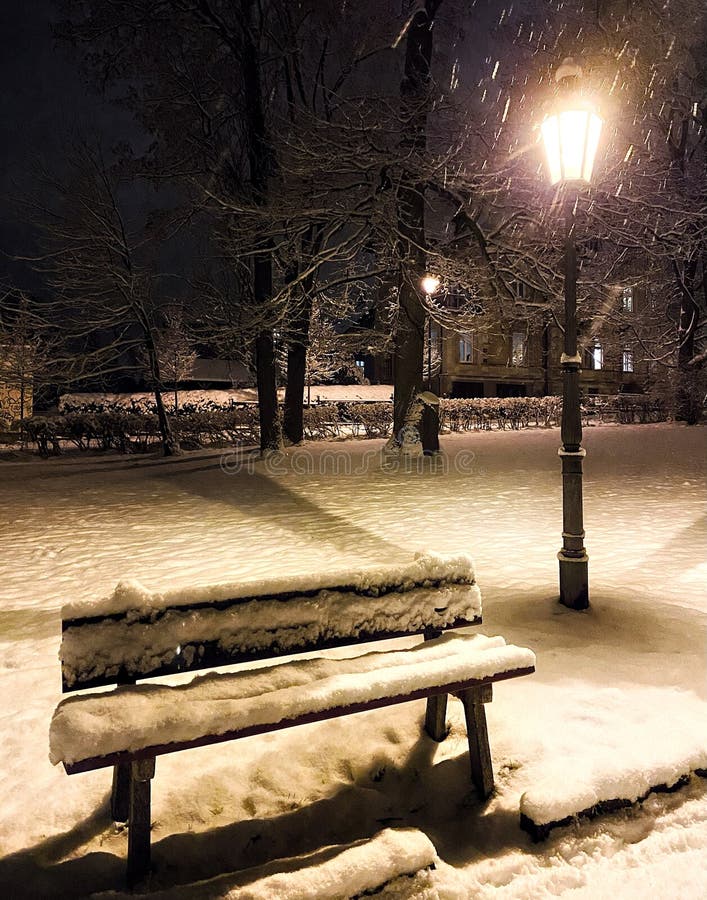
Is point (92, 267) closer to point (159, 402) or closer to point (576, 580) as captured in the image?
point (159, 402)

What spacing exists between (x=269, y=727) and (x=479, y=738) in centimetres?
→ 100

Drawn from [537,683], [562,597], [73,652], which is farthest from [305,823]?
[562,597]

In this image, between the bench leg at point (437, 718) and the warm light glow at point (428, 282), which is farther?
the warm light glow at point (428, 282)

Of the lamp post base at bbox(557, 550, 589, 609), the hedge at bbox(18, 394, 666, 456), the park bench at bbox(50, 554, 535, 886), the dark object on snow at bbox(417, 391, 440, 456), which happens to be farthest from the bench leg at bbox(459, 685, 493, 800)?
the hedge at bbox(18, 394, 666, 456)

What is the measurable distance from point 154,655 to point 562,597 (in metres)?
3.57

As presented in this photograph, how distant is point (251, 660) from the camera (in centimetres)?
264

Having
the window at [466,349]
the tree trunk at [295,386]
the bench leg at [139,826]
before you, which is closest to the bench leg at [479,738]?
the bench leg at [139,826]

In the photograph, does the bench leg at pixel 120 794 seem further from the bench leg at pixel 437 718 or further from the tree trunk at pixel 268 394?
the tree trunk at pixel 268 394

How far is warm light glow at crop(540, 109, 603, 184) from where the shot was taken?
4465 mm

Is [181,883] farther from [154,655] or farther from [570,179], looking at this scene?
[570,179]

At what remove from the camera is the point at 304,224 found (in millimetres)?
12883

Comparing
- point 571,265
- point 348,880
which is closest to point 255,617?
point 348,880

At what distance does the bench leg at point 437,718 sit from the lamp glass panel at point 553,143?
3770mm

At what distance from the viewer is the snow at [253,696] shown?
7.09 feet
